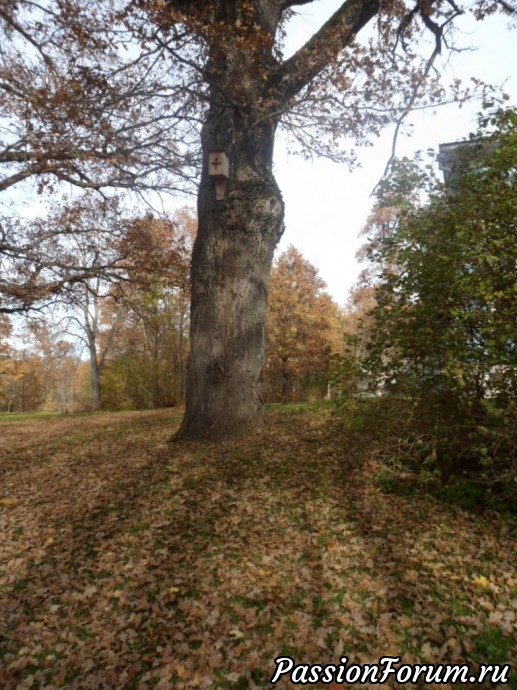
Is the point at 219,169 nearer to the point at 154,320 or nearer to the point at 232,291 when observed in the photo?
the point at 232,291

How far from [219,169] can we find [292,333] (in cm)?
1275

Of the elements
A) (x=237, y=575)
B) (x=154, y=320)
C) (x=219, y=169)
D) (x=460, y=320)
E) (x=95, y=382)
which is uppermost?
(x=219, y=169)

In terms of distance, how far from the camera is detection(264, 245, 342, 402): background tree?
1809 centimetres

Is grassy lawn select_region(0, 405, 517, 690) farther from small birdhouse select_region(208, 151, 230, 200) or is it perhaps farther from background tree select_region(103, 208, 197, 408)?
background tree select_region(103, 208, 197, 408)

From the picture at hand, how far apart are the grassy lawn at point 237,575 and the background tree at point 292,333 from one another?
12441 millimetres

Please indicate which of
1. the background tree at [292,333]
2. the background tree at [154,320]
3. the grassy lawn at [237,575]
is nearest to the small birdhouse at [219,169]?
the grassy lawn at [237,575]

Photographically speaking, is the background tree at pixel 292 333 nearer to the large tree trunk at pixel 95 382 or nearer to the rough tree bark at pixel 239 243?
the large tree trunk at pixel 95 382

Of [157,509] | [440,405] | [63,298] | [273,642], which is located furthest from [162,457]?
[63,298]

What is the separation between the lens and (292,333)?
18297 millimetres

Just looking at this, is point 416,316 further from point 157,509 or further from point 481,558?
point 157,509

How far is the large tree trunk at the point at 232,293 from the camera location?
6.08m

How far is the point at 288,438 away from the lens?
6293 millimetres

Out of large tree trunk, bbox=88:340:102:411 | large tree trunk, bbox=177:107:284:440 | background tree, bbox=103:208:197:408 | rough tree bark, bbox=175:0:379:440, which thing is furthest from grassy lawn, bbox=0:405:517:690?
large tree trunk, bbox=88:340:102:411

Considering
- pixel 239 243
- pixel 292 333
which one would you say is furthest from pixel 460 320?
pixel 292 333
